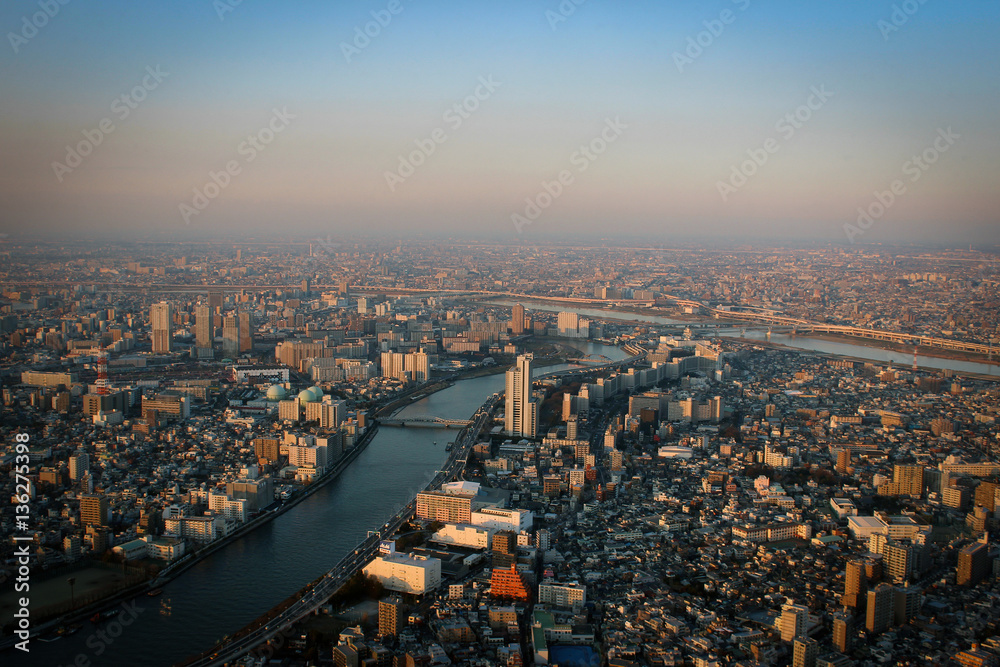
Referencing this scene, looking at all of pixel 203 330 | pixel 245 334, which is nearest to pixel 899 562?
pixel 245 334

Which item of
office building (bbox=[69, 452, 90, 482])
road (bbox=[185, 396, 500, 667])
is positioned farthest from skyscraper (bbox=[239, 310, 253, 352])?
road (bbox=[185, 396, 500, 667])

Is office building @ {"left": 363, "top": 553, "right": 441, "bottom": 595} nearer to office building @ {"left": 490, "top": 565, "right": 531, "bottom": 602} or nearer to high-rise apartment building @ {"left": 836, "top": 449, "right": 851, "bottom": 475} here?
office building @ {"left": 490, "top": 565, "right": 531, "bottom": 602}

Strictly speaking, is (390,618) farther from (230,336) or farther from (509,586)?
(230,336)

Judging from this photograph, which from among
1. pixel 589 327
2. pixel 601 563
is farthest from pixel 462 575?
pixel 589 327

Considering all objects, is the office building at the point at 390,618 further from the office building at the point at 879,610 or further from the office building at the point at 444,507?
the office building at the point at 879,610

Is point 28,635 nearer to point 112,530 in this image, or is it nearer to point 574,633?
point 112,530

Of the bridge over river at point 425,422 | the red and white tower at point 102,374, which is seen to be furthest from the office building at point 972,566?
the red and white tower at point 102,374
